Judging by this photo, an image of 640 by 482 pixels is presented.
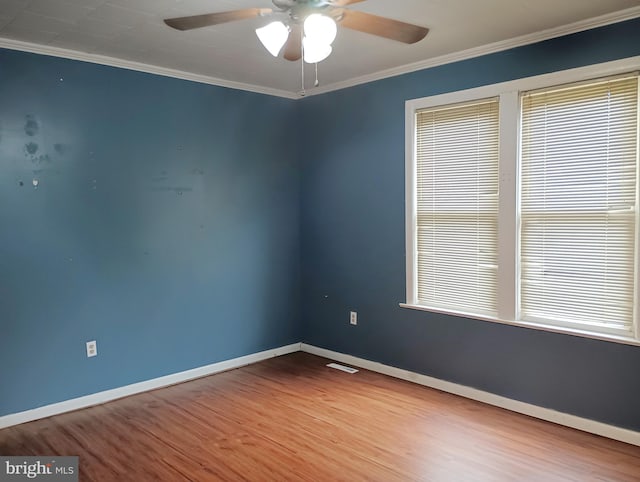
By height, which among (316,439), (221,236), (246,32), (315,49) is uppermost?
(246,32)

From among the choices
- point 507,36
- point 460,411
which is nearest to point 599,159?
point 507,36

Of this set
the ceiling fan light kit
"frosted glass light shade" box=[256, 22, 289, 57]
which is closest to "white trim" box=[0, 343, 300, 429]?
the ceiling fan light kit

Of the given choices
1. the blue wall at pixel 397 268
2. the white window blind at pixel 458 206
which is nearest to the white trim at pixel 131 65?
the blue wall at pixel 397 268

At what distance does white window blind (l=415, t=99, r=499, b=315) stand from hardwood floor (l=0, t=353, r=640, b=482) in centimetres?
80

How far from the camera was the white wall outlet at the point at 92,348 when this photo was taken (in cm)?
353

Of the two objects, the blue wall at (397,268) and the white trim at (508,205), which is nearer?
the blue wall at (397,268)

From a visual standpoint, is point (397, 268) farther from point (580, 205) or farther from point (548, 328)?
point (580, 205)

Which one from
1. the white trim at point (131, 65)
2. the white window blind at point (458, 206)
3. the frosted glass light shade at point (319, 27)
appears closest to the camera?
the frosted glass light shade at point (319, 27)

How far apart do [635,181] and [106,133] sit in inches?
137

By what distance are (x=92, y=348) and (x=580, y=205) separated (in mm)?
3427

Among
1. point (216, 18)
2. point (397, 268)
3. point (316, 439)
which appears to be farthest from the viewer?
point (397, 268)

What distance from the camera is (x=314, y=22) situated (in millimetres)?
2004

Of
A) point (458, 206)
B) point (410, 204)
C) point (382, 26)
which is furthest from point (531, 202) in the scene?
point (382, 26)

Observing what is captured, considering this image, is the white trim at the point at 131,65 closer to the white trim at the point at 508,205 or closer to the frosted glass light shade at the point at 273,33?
the frosted glass light shade at the point at 273,33
